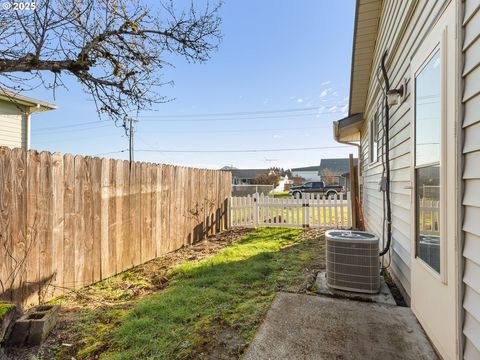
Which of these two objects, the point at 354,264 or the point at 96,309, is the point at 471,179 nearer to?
the point at 354,264

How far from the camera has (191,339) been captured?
2230mm

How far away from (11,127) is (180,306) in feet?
25.1

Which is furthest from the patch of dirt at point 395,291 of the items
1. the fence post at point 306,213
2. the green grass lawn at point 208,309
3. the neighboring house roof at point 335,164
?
the neighboring house roof at point 335,164

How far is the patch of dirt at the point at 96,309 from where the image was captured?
2.17 meters

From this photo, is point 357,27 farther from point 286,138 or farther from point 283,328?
point 286,138

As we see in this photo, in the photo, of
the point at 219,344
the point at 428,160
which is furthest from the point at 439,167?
the point at 219,344

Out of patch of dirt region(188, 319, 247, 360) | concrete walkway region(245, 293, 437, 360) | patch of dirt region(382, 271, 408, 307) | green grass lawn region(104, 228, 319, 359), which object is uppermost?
concrete walkway region(245, 293, 437, 360)

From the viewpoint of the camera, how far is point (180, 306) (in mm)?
2863

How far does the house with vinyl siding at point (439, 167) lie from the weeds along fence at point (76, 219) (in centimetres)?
375

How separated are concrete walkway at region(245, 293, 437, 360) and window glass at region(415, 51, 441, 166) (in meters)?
1.38

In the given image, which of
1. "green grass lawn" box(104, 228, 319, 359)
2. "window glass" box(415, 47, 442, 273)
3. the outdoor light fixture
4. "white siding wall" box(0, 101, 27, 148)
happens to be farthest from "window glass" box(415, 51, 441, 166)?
"white siding wall" box(0, 101, 27, 148)

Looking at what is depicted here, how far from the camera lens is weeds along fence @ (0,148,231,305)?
9.03ft

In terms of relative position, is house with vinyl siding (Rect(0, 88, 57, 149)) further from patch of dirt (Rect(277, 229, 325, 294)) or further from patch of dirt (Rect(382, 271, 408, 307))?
patch of dirt (Rect(382, 271, 408, 307))

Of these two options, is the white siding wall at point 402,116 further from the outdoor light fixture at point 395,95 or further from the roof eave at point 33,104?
the roof eave at point 33,104
